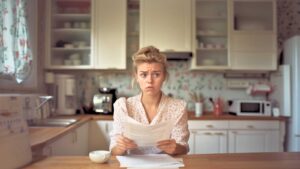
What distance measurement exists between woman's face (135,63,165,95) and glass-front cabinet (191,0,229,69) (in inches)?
77.4

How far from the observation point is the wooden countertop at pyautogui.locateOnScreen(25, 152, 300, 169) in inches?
42.2

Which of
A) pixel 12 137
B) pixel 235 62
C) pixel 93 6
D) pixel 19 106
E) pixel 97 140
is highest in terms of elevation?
pixel 93 6

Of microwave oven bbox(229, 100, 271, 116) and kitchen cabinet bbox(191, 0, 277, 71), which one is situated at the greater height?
kitchen cabinet bbox(191, 0, 277, 71)

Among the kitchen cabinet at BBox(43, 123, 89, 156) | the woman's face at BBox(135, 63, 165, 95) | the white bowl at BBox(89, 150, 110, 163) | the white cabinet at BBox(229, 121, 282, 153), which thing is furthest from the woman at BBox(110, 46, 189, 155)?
the white cabinet at BBox(229, 121, 282, 153)

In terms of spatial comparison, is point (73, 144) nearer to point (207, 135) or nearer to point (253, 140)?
point (207, 135)

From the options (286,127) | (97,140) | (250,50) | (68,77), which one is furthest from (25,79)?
(286,127)

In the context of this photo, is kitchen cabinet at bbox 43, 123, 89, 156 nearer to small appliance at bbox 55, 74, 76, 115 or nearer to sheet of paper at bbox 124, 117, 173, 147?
small appliance at bbox 55, 74, 76, 115

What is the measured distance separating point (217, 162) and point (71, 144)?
5.11 feet

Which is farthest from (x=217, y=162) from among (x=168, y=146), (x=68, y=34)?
(x=68, y=34)

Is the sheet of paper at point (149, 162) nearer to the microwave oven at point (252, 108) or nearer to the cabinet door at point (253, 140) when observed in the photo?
the cabinet door at point (253, 140)

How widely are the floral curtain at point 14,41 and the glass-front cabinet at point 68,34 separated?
0.62 metres

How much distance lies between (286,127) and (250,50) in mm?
976

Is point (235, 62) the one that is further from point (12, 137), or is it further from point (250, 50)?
point (12, 137)

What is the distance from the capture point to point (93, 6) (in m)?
3.37
